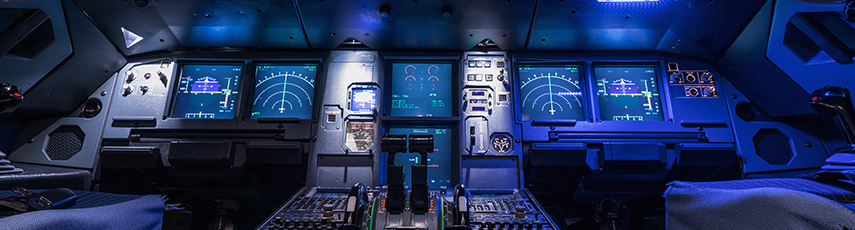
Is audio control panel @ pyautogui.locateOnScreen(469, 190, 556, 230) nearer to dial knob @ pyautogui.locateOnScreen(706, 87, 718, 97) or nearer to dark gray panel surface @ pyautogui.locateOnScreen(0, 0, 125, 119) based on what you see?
dial knob @ pyautogui.locateOnScreen(706, 87, 718, 97)

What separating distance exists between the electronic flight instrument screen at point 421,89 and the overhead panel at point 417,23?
0.24 m

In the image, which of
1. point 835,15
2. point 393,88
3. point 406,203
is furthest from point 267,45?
point 835,15

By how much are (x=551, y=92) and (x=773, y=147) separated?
6.92 feet

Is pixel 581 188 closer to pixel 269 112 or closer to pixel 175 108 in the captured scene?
pixel 269 112

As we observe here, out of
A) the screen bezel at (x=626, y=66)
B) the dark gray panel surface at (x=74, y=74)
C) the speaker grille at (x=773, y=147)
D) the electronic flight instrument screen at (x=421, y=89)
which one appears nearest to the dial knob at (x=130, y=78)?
the dark gray panel surface at (x=74, y=74)

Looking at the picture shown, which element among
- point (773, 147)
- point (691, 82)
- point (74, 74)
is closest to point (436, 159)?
point (691, 82)

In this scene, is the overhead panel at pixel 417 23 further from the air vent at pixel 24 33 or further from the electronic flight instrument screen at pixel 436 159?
the air vent at pixel 24 33

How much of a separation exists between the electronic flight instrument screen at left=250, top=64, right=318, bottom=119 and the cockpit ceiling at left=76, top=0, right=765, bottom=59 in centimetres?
26

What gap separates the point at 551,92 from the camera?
13.1 feet

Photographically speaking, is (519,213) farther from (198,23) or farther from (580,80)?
(198,23)

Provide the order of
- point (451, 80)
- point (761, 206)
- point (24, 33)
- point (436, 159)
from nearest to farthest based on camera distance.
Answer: point (761, 206), point (24, 33), point (436, 159), point (451, 80)

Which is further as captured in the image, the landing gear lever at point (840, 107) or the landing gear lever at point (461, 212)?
the landing gear lever at point (840, 107)

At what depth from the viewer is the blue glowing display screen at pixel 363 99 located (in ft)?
12.5

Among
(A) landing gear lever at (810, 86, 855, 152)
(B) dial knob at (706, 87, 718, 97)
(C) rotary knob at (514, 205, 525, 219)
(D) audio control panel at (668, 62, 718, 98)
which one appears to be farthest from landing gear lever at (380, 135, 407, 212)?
(B) dial knob at (706, 87, 718, 97)
